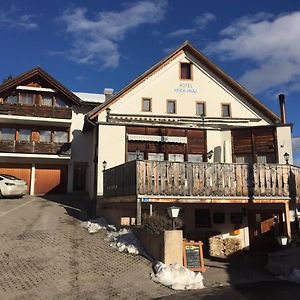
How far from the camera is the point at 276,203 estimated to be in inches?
722

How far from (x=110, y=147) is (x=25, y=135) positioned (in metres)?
12.3

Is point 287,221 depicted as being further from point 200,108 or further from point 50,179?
point 50,179

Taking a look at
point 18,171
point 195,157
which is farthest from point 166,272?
point 18,171

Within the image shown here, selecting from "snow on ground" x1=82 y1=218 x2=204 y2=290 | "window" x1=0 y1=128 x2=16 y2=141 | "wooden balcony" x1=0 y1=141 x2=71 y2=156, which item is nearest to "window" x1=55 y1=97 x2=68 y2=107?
"wooden balcony" x1=0 y1=141 x2=71 y2=156

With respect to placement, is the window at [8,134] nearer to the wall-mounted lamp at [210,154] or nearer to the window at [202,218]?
the wall-mounted lamp at [210,154]

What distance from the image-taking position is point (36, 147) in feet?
101

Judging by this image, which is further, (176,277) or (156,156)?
(156,156)

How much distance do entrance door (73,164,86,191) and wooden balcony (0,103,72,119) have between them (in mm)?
4132

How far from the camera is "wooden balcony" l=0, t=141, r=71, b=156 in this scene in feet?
99.0

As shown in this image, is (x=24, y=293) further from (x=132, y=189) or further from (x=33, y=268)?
(x=132, y=189)

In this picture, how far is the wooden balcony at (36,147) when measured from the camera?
30.2 metres

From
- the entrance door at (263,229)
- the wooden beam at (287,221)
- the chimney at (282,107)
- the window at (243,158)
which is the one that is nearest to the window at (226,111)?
the window at (243,158)

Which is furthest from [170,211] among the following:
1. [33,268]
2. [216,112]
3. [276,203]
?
[216,112]

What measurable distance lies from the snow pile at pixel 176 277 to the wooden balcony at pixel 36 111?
2070cm
